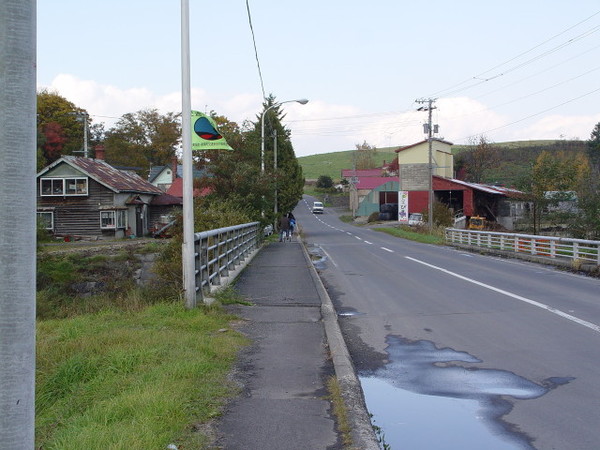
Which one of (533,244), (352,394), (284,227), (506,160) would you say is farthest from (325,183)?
(352,394)

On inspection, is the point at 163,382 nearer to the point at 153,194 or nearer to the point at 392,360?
the point at 392,360

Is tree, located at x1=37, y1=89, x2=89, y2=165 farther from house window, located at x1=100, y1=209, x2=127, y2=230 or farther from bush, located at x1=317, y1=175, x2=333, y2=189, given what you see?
bush, located at x1=317, y1=175, x2=333, y2=189

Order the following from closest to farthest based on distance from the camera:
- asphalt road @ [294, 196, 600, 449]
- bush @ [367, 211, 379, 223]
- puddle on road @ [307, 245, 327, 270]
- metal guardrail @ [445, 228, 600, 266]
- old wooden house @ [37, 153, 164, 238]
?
asphalt road @ [294, 196, 600, 449] → metal guardrail @ [445, 228, 600, 266] → puddle on road @ [307, 245, 327, 270] → old wooden house @ [37, 153, 164, 238] → bush @ [367, 211, 379, 223]

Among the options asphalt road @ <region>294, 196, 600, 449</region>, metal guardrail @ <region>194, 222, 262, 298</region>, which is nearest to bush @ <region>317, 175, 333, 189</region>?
metal guardrail @ <region>194, 222, 262, 298</region>

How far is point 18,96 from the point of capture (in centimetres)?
256

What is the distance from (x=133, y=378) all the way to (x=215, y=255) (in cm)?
744

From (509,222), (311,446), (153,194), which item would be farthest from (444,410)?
(509,222)

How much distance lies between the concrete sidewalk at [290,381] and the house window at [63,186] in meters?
39.2

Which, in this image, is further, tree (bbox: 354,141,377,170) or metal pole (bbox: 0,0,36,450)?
tree (bbox: 354,141,377,170)

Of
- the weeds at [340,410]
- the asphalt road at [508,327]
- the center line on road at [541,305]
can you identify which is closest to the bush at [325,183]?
the asphalt road at [508,327]

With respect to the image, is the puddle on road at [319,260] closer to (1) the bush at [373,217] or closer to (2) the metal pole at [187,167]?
(2) the metal pole at [187,167]

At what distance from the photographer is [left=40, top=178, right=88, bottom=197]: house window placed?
157 ft

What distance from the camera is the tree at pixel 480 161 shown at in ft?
305

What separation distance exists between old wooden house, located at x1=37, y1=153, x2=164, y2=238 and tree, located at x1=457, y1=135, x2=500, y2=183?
60.1 metres
